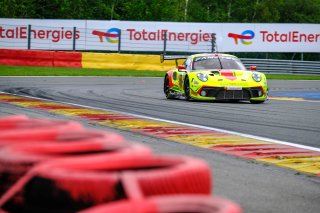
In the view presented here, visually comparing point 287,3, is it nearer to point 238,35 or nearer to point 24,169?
point 238,35

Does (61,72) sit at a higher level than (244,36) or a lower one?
lower

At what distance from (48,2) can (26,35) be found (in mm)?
19934

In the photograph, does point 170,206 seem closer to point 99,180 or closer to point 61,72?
point 99,180

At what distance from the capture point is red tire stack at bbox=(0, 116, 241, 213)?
84.1 inches

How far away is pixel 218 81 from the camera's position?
1703 centimetres

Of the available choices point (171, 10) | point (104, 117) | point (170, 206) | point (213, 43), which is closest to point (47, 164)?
point (170, 206)

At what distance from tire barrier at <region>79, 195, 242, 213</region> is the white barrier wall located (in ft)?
108

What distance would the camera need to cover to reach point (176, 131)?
33.7 ft

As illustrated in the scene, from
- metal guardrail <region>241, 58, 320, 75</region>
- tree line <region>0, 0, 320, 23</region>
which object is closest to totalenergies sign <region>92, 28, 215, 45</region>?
metal guardrail <region>241, 58, 320, 75</region>

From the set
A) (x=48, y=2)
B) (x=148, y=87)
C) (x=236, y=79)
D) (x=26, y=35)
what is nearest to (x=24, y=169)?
(x=236, y=79)

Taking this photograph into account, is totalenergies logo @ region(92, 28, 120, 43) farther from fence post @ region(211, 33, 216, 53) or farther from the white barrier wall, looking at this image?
fence post @ region(211, 33, 216, 53)

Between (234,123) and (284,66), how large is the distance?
26.8 meters

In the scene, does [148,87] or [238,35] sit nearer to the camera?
[148,87]

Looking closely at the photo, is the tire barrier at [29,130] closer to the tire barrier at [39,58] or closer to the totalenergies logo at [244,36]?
the tire barrier at [39,58]
